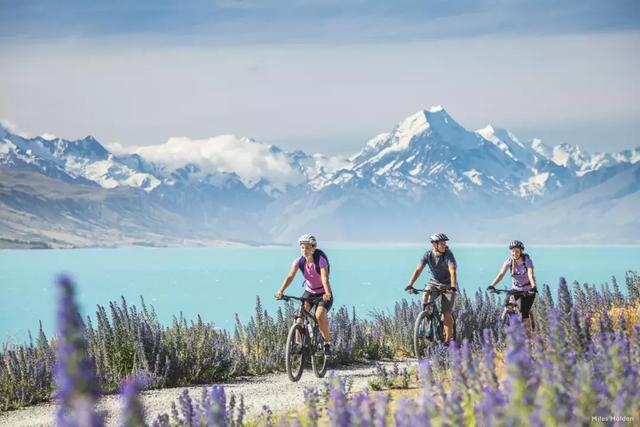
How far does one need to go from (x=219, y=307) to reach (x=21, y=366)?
68.3 meters

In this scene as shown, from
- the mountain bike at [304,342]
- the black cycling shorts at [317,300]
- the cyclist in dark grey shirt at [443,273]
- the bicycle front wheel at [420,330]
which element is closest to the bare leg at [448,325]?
the cyclist in dark grey shirt at [443,273]

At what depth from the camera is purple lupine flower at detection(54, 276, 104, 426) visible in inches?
122

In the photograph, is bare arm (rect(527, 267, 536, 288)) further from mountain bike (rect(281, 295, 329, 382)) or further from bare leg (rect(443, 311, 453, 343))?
mountain bike (rect(281, 295, 329, 382))

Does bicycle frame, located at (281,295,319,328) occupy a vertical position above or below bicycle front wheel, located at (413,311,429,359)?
above

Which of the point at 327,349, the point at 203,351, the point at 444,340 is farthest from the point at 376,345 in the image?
the point at 203,351

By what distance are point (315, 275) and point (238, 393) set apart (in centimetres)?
219

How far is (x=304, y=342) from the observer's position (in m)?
12.5

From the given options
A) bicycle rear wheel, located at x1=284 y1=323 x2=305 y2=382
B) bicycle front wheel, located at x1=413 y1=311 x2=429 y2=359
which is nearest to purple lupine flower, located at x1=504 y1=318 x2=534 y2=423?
bicycle rear wheel, located at x1=284 y1=323 x2=305 y2=382

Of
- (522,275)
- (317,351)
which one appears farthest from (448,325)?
(317,351)

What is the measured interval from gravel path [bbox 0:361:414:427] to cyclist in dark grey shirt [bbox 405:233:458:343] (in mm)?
1558

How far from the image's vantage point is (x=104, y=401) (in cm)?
1068

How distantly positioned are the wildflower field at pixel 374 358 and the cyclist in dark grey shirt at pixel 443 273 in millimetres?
1203

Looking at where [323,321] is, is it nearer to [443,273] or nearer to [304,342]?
[304,342]

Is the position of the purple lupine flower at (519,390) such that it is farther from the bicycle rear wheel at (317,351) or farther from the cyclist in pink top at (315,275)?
the bicycle rear wheel at (317,351)
